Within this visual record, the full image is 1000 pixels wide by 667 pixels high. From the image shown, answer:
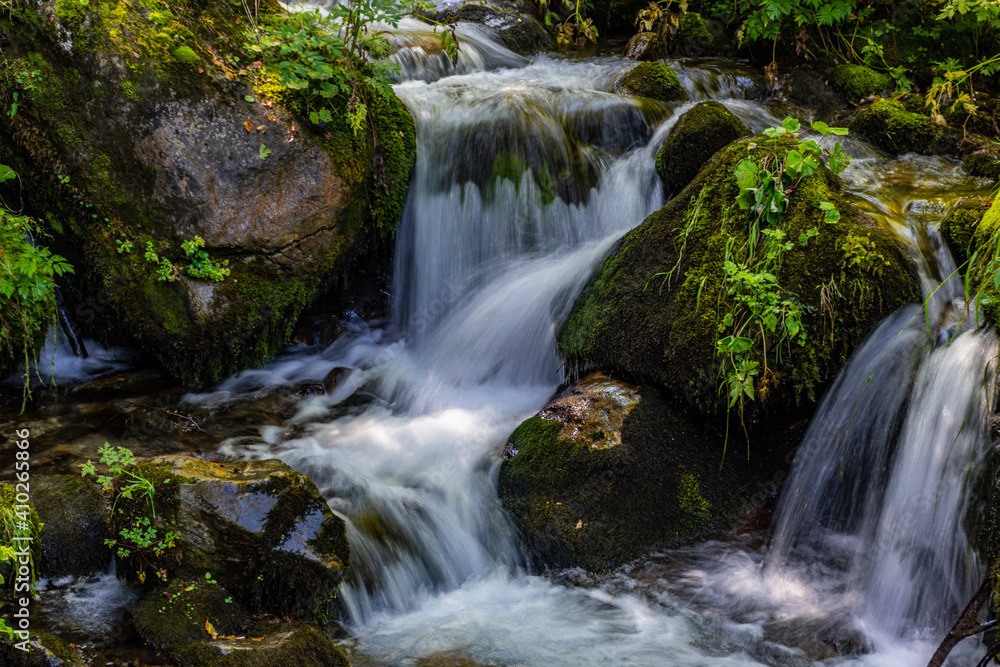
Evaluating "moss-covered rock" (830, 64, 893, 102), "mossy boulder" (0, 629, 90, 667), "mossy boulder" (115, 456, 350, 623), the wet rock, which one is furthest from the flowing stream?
the wet rock

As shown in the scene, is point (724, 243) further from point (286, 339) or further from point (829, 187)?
point (286, 339)

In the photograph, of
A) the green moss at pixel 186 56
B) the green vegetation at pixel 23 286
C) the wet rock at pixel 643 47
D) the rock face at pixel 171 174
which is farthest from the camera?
the wet rock at pixel 643 47

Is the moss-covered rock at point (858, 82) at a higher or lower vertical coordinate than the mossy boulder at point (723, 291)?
higher

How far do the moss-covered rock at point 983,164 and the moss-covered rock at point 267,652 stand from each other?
5.77 m

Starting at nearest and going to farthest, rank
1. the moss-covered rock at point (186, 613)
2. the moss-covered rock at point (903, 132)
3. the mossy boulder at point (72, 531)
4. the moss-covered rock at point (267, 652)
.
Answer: the moss-covered rock at point (267, 652) < the moss-covered rock at point (186, 613) < the mossy boulder at point (72, 531) < the moss-covered rock at point (903, 132)

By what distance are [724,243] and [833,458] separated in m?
1.35

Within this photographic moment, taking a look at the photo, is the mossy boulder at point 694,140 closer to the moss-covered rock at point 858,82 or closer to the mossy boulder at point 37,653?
the moss-covered rock at point 858,82

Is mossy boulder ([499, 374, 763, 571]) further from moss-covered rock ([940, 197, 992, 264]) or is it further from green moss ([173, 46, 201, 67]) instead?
green moss ([173, 46, 201, 67])

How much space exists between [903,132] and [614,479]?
4406 millimetres

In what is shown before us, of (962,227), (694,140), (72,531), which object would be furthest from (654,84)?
(72,531)

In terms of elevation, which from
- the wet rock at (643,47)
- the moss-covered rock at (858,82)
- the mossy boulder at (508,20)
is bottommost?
the moss-covered rock at (858,82)

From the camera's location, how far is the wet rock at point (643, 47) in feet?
28.1

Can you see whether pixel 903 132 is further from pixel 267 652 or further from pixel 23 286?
pixel 23 286

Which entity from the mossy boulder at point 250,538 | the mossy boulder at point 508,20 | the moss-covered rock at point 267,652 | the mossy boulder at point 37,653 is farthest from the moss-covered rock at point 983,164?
the mossy boulder at point 37,653
